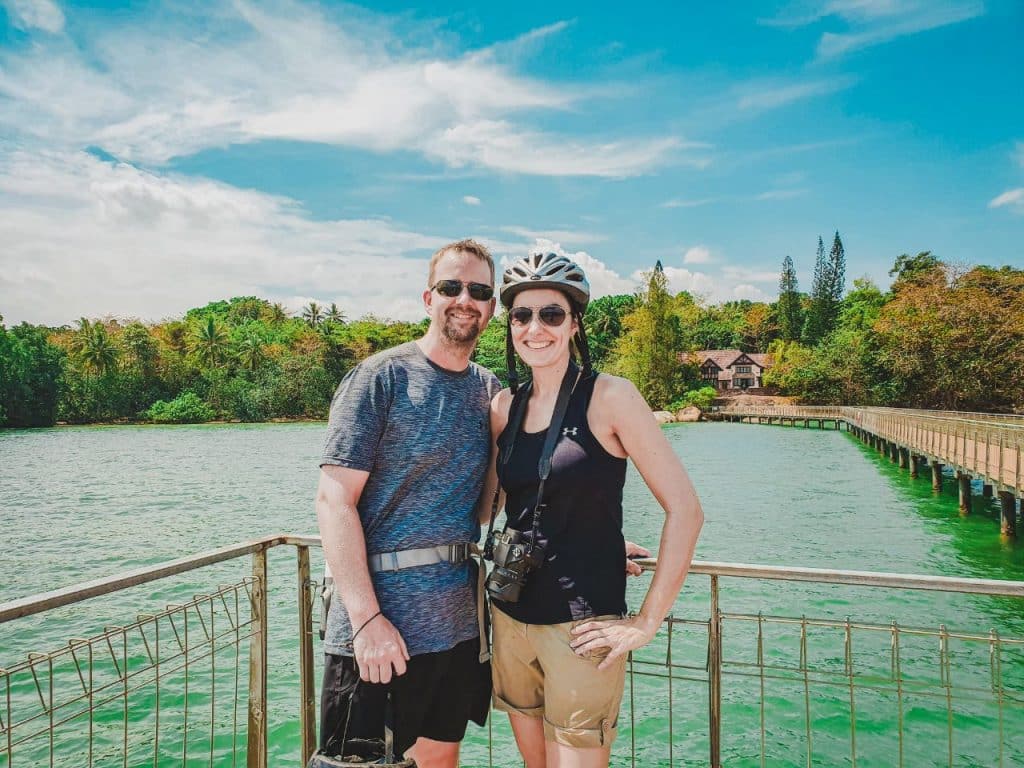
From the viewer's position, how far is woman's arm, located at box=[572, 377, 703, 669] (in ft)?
6.43

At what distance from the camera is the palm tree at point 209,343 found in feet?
224

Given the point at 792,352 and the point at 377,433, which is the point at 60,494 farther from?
the point at 792,352

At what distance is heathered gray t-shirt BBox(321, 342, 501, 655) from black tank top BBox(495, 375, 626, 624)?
0.75 ft

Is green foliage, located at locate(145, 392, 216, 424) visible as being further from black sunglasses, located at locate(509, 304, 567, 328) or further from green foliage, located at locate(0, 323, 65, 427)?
black sunglasses, located at locate(509, 304, 567, 328)

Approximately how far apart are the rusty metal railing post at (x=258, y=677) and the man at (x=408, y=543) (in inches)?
34.6

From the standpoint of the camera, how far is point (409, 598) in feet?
6.95

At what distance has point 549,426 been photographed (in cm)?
209

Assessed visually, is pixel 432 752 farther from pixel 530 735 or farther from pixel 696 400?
pixel 696 400

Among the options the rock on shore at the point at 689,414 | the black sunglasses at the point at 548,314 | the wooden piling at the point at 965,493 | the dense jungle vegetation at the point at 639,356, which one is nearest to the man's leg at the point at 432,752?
the black sunglasses at the point at 548,314

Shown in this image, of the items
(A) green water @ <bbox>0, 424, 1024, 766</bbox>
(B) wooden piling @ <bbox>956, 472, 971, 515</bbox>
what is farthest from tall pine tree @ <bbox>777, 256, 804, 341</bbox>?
(B) wooden piling @ <bbox>956, 472, 971, 515</bbox>

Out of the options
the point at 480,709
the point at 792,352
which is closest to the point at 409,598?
the point at 480,709

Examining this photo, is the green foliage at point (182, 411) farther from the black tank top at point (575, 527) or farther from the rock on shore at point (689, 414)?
the black tank top at point (575, 527)

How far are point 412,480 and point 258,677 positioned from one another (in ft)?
4.52

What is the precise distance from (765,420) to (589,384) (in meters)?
59.9
